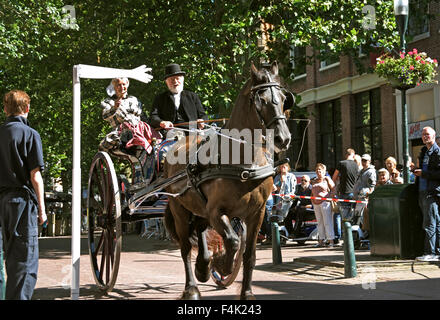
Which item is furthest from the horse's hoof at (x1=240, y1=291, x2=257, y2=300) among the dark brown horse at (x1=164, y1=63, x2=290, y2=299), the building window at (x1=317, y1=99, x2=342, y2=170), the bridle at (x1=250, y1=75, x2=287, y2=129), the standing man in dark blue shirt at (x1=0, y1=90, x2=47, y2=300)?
the building window at (x1=317, y1=99, x2=342, y2=170)

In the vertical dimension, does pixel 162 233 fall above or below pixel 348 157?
below

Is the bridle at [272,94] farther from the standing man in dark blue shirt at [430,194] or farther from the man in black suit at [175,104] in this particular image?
the standing man in dark blue shirt at [430,194]

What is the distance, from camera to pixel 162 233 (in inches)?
826

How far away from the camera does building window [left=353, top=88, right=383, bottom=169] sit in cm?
2569

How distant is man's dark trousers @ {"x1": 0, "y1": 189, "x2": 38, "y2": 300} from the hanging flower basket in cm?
833

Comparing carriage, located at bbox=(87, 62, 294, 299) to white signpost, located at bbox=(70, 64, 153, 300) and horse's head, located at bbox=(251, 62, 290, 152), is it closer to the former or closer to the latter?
horse's head, located at bbox=(251, 62, 290, 152)

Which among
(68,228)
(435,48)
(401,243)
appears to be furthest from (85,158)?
(401,243)

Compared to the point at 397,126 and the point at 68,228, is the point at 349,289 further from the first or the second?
the point at 68,228

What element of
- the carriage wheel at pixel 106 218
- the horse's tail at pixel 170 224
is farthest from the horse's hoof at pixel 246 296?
the carriage wheel at pixel 106 218

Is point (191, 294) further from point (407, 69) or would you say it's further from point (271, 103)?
point (407, 69)

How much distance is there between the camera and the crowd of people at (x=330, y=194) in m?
13.6

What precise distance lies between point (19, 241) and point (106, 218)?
2311 mm

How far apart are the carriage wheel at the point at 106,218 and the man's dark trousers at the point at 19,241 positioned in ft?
5.02
